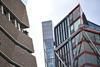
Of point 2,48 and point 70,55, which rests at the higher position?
point 2,48

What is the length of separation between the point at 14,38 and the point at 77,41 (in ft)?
140

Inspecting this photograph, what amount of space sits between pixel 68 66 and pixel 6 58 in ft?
198

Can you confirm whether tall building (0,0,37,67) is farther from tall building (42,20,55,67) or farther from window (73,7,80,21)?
tall building (42,20,55,67)

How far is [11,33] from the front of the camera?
77625mm

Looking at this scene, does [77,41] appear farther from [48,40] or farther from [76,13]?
[48,40]

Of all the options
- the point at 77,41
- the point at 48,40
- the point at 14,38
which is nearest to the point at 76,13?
the point at 77,41

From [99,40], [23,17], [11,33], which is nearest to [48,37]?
[99,40]

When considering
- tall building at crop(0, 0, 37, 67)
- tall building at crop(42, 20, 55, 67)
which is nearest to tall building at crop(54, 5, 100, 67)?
tall building at crop(0, 0, 37, 67)

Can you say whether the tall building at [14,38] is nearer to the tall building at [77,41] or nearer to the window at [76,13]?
the tall building at [77,41]

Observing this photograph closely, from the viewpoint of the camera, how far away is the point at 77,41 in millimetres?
119500

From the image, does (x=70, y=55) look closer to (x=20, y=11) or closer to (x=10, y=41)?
(x=20, y=11)

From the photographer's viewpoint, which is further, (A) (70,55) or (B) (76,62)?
(A) (70,55)

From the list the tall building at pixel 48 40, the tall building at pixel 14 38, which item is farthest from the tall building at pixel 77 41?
the tall building at pixel 48 40

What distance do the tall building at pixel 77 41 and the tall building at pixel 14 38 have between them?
24.9 metres
